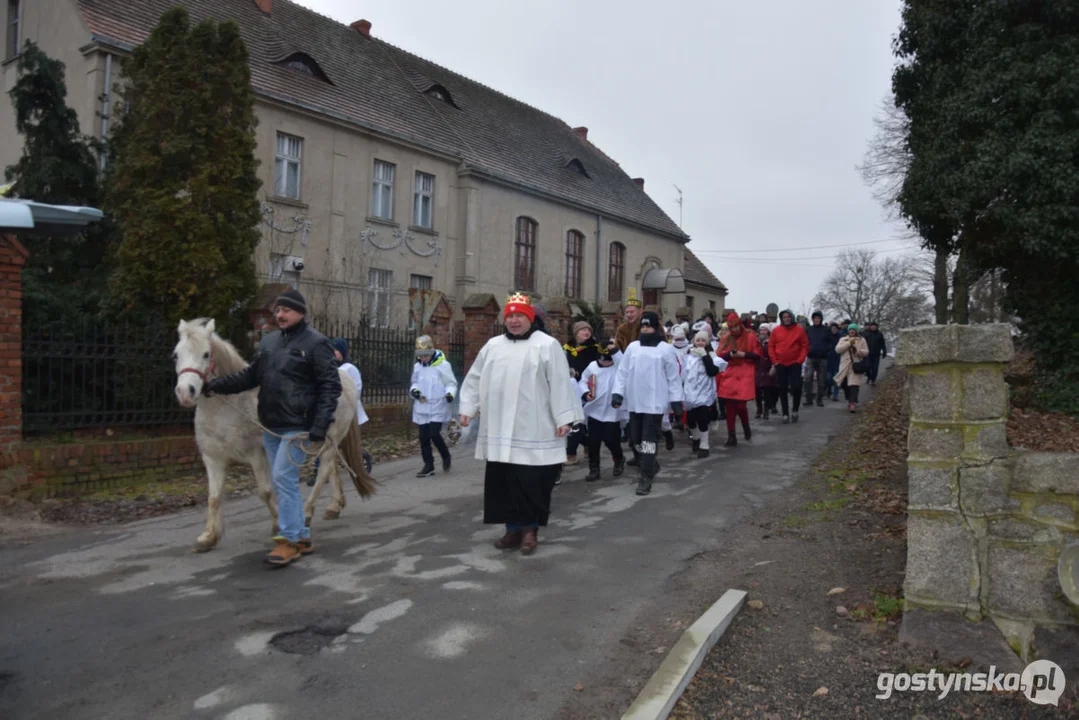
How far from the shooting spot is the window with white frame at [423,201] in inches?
1027

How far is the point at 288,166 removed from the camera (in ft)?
72.4

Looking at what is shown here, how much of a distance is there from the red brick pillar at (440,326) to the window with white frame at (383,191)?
407 inches

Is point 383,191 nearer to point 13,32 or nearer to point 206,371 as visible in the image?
point 13,32

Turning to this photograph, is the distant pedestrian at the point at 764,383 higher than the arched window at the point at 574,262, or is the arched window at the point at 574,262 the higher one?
the arched window at the point at 574,262

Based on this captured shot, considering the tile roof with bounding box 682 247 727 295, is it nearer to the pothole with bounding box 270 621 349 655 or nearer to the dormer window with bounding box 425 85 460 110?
the dormer window with bounding box 425 85 460 110

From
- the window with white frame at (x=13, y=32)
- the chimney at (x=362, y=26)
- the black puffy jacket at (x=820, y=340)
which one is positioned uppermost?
the chimney at (x=362, y=26)

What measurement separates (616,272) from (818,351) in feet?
64.2

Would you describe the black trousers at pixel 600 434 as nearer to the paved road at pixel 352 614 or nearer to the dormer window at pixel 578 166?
the paved road at pixel 352 614

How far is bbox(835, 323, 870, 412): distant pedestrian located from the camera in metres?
15.9

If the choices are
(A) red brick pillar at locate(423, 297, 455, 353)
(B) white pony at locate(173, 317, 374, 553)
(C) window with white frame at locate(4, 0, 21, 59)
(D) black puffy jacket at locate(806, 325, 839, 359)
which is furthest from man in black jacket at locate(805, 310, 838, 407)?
(C) window with white frame at locate(4, 0, 21, 59)

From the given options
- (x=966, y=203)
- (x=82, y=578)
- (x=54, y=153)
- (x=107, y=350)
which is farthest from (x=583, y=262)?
(x=82, y=578)

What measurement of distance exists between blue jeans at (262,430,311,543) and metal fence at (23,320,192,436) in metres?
4.21

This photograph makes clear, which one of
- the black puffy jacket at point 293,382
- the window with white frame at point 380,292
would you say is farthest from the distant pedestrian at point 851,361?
the black puffy jacket at point 293,382

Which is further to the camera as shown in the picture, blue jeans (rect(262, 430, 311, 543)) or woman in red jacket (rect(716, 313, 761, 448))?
woman in red jacket (rect(716, 313, 761, 448))
